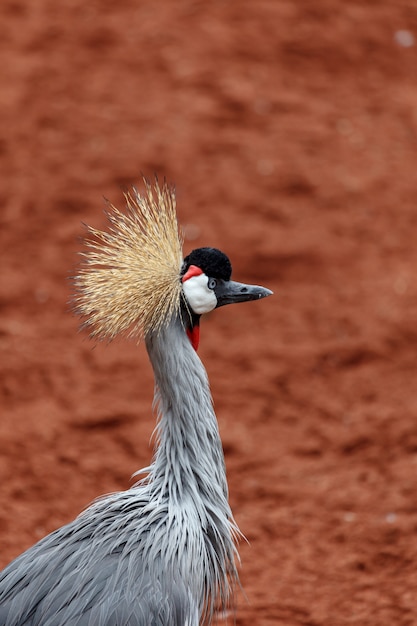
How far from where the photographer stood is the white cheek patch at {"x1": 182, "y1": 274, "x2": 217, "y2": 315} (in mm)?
2453

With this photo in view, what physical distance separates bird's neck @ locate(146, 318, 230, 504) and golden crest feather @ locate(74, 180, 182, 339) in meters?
0.06

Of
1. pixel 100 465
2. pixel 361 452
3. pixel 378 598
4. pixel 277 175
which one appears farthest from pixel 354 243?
pixel 378 598


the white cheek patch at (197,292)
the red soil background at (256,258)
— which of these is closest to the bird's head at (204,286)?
the white cheek patch at (197,292)

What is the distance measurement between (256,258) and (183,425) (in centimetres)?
262

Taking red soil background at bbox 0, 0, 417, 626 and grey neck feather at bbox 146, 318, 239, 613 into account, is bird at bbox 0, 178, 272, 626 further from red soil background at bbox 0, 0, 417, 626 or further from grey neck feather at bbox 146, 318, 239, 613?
red soil background at bbox 0, 0, 417, 626

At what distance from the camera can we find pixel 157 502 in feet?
8.37

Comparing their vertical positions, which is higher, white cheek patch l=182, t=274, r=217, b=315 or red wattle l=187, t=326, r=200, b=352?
white cheek patch l=182, t=274, r=217, b=315

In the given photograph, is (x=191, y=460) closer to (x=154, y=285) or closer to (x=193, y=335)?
(x=193, y=335)

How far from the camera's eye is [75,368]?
14.9ft

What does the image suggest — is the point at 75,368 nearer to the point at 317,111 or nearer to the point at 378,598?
the point at 378,598

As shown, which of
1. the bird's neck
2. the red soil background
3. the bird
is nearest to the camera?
the bird

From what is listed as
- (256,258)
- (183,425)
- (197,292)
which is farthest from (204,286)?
(256,258)

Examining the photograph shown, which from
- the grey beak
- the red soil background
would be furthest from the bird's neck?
the red soil background

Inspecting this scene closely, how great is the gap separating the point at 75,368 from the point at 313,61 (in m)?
2.72
